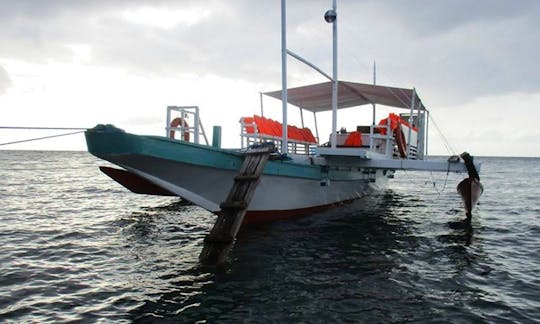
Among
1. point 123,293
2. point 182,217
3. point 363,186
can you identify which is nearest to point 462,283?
point 123,293

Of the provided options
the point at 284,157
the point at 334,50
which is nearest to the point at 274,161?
the point at 284,157

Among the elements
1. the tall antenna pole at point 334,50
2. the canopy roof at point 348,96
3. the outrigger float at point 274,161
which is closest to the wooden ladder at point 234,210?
the outrigger float at point 274,161

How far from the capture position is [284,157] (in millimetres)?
10250

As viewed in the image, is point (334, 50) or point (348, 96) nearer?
point (334, 50)

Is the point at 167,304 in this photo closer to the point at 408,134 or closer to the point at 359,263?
the point at 359,263

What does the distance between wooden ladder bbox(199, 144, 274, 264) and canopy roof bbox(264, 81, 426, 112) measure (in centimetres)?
650

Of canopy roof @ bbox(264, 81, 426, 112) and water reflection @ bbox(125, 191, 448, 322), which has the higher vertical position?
canopy roof @ bbox(264, 81, 426, 112)

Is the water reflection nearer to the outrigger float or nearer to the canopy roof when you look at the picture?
the outrigger float

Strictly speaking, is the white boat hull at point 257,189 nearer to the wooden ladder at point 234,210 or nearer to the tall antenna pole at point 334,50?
the wooden ladder at point 234,210

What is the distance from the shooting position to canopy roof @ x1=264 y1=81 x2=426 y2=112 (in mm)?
13828

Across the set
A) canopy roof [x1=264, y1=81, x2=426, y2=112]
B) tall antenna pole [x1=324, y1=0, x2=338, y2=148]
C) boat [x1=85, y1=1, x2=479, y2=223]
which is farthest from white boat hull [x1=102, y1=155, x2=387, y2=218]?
canopy roof [x1=264, y1=81, x2=426, y2=112]

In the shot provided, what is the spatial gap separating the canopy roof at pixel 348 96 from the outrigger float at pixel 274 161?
44 millimetres

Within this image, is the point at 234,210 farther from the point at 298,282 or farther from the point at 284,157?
the point at 284,157

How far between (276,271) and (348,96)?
11.2m
